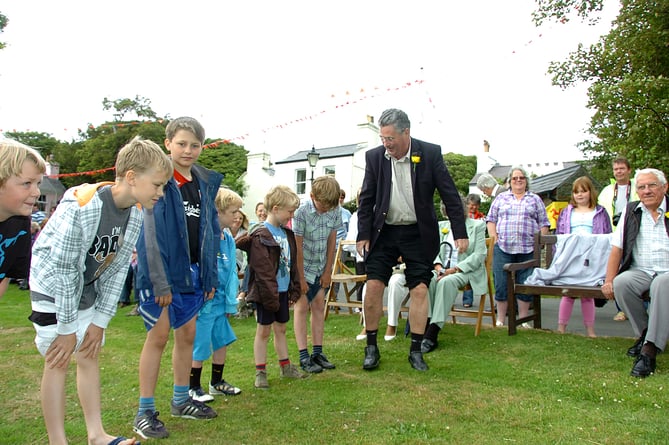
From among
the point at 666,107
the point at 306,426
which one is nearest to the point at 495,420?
Result: the point at 306,426

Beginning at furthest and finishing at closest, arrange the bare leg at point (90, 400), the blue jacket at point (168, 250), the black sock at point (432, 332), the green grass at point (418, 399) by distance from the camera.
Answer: the black sock at point (432, 332) < the blue jacket at point (168, 250) < the green grass at point (418, 399) < the bare leg at point (90, 400)

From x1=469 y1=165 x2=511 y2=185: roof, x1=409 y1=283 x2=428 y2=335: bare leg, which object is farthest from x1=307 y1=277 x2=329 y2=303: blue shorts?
x1=469 y1=165 x2=511 y2=185: roof

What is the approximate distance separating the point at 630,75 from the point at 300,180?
90.2ft

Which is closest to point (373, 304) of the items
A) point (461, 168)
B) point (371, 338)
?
point (371, 338)

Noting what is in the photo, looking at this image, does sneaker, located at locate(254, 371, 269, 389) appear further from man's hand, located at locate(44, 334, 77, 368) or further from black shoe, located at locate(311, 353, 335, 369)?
man's hand, located at locate(44, 334, 77, 368)

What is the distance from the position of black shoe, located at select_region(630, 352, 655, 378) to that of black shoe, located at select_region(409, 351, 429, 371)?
1.61 metres

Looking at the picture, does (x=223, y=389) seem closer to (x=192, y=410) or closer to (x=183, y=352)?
(x=192, y=410)

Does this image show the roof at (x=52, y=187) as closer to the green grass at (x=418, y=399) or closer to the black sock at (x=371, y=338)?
the green grass at (x=418, y=399)

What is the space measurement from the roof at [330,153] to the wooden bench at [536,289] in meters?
27.4

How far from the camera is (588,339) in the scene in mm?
5336

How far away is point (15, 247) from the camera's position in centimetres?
285

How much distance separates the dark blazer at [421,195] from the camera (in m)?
4.60

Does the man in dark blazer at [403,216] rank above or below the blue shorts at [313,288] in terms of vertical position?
above

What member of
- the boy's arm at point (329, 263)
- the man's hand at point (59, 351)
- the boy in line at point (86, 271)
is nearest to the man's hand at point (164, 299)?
the boy in line at point (86, 271)
